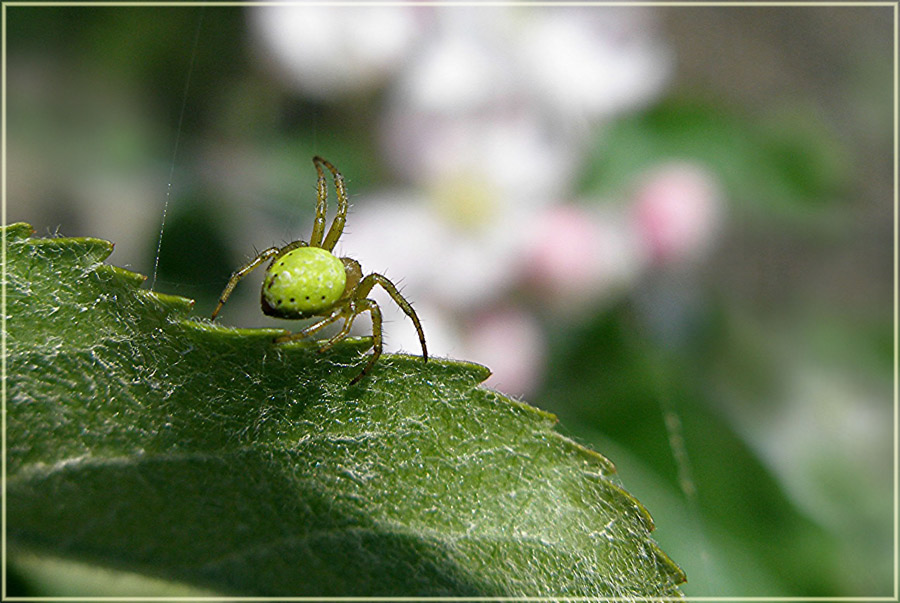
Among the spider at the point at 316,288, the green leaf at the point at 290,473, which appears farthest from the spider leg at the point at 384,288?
the green leaf at the point at 290,473

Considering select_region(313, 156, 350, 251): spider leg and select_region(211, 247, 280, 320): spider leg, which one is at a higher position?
select_region(313, 156, 350, 251): spider leg

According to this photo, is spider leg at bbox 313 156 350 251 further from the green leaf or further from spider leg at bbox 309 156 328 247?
the green leaf

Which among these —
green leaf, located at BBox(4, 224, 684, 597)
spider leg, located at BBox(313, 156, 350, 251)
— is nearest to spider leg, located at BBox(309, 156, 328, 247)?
spider leg, located at BBox(313, 156, 350, 251)

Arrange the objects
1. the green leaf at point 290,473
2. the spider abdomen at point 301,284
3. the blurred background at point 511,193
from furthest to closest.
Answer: the blurred background at point 511,193
the spider abdomen at point 301,284
the green leaf at point 290,473

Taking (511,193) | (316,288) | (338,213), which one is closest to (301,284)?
(316,288)

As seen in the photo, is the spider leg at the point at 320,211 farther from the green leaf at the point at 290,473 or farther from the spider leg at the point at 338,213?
the green leaf at the point at 290,473

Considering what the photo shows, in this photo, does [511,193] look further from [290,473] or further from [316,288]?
[290,473]

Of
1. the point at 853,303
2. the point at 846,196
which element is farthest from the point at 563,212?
the point at 853,303
